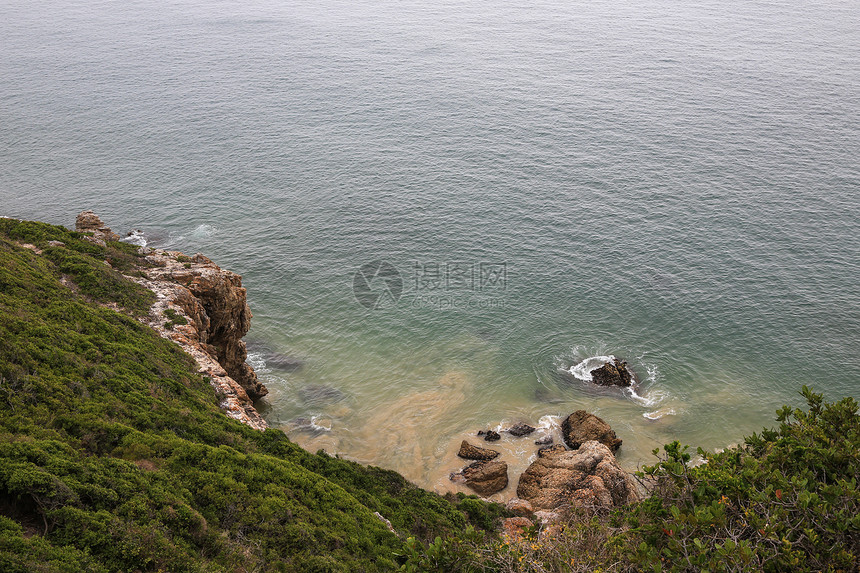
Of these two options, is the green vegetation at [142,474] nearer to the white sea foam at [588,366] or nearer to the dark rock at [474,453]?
the dark rock at [474,453]

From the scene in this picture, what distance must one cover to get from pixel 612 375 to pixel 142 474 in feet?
142

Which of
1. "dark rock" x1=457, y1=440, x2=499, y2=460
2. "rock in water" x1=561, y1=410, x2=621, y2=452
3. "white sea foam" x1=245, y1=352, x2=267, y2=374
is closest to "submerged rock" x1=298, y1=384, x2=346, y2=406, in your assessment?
"white sea foam" x1=245, y1=352, x2=267, y2=374

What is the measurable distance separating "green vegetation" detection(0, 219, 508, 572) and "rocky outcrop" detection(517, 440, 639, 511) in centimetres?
645

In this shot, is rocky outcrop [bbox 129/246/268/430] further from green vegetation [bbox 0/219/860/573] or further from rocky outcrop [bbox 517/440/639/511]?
rocky outcrop [bbox 517/440/639/511]

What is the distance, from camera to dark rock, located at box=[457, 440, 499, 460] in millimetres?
46594

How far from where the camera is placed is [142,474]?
23578 mm

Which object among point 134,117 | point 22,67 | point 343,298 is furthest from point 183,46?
point 343,298

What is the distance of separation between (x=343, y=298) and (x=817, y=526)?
5492 cm

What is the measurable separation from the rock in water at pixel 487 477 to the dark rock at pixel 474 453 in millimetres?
1602

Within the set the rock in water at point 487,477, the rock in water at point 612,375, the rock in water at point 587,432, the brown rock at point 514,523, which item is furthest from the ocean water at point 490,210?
the brown rock at point 514,523

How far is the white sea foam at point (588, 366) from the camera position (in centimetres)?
5575

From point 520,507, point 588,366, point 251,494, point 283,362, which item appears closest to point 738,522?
point 251,494

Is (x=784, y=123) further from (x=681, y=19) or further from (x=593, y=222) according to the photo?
(x=681, y=19)

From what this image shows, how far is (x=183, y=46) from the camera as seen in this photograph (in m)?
162
